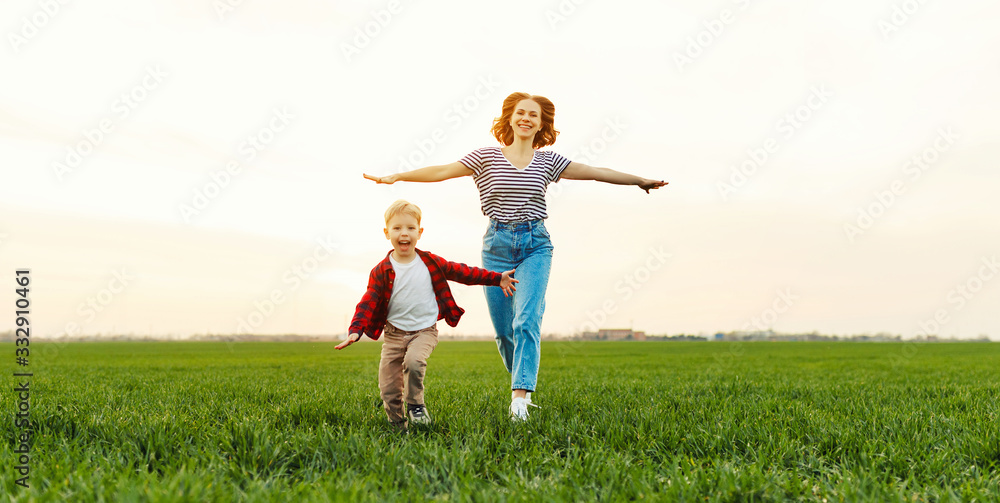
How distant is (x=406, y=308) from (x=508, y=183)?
5.07ft

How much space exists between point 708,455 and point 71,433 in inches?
178

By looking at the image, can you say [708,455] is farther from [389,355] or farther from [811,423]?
[389,355]

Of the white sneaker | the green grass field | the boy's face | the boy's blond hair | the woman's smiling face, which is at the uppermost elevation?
the woman's smiling face

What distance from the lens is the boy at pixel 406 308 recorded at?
4.77 meters

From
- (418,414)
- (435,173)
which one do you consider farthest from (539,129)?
(418,414)

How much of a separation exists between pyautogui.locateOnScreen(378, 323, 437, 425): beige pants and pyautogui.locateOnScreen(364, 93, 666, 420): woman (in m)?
0.97

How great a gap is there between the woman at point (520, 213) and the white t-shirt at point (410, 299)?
94 centimetres

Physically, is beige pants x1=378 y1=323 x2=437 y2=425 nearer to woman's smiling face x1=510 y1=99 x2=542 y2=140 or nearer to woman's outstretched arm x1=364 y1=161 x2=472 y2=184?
woman's outstretched arm x1=364 y1=161 x2=472 y2=184

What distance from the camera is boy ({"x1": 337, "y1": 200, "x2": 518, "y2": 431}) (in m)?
4.77

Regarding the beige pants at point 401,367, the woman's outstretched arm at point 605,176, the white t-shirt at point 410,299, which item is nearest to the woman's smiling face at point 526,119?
the woman's outstretched arm at point 605,176

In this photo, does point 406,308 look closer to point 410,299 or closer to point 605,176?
point 410,299

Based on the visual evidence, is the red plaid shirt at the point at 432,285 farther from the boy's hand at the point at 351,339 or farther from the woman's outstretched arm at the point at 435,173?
the woman's outstretched arm at the point at 435,173

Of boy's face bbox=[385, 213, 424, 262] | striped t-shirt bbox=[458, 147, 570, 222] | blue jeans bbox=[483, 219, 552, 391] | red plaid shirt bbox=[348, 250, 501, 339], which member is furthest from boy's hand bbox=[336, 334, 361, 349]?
striped t-shirt bbox=[458, 147, 570, 222]

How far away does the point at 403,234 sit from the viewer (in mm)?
4766
